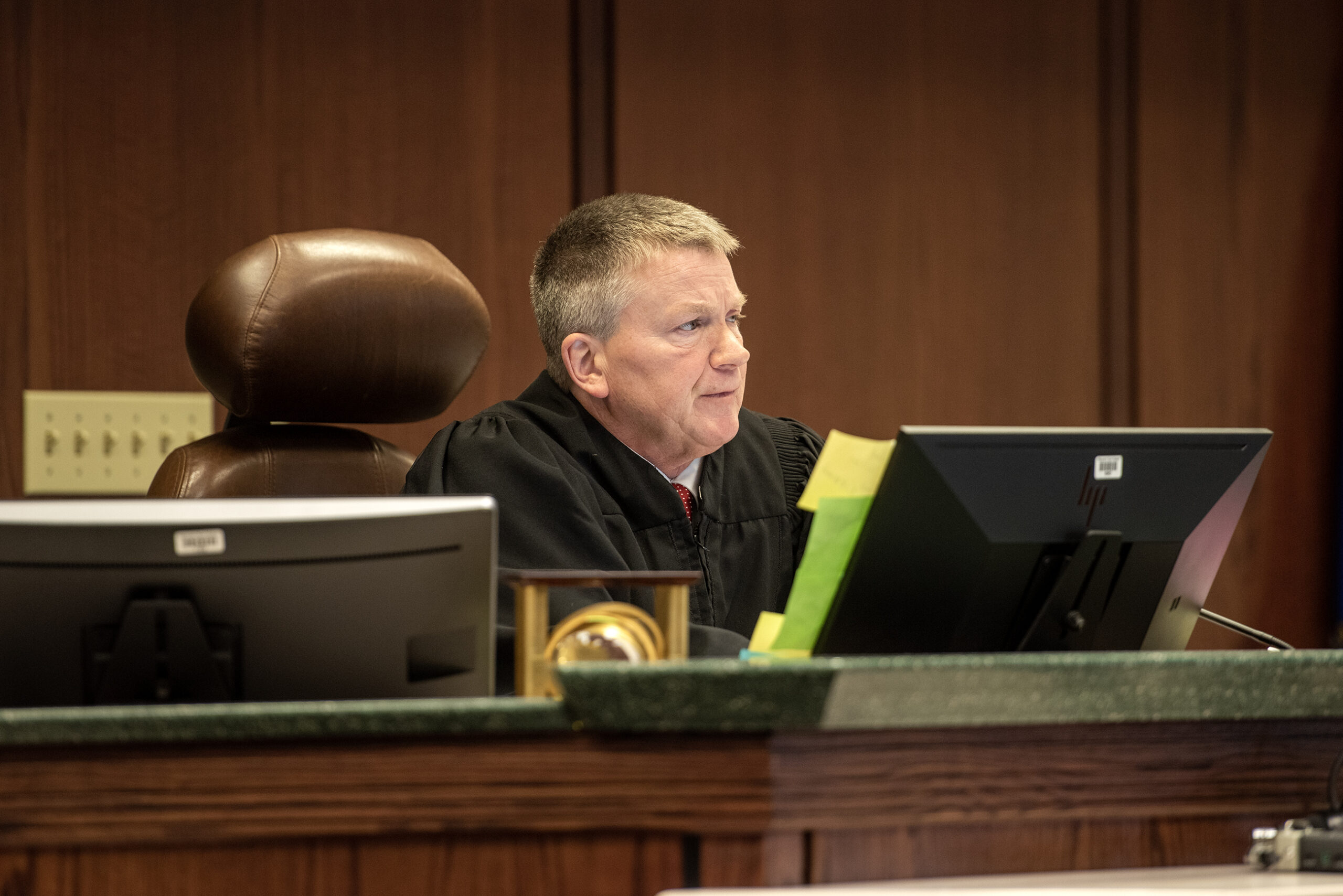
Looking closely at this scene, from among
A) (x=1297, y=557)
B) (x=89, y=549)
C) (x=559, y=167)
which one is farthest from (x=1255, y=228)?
(x=89, y=549)

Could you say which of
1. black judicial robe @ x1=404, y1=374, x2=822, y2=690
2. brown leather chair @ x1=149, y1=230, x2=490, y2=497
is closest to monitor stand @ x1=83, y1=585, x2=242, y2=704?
black judicial robe @ x1=404, y1=374, x2=822, y2=690

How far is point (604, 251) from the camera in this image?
200 cm

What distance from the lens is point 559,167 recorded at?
9.81 feet

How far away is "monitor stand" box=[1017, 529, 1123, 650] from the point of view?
3.87 ft

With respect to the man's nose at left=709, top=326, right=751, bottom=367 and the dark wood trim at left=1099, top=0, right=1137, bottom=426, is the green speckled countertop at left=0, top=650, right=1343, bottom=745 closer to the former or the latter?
the man's nose at left=709, top=326, right=751, bottom=367

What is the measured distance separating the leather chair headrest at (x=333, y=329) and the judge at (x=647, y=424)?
14 cm

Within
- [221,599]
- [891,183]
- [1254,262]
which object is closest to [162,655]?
[221,599]

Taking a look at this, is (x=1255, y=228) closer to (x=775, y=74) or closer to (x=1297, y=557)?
(x=1297, y=557)

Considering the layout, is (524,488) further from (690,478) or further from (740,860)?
(740,860)

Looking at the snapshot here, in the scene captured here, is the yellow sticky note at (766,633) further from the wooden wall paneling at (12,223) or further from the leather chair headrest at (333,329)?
the wooden wall paneling at (12,223)

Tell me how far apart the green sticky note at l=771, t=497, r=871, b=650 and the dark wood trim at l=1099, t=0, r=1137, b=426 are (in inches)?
94.5

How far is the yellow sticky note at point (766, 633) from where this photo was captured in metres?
1.13

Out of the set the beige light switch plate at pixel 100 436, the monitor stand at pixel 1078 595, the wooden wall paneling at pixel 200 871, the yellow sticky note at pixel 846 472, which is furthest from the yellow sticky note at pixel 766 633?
the beige light switch plate at pixel 100 436

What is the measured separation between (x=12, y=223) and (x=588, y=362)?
1.41 metres
